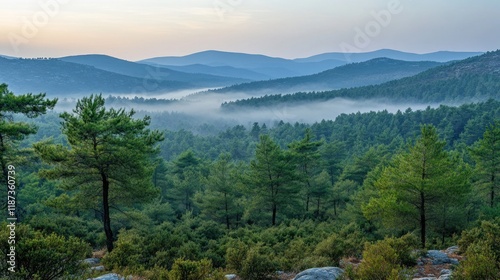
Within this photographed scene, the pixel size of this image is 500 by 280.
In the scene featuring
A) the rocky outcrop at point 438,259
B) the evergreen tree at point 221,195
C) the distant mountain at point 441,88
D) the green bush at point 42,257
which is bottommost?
the evergreen tree at point 221,195

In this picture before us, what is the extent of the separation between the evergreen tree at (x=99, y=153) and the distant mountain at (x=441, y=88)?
472 feet

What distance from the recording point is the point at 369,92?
552 feet

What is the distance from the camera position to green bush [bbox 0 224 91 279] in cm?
729

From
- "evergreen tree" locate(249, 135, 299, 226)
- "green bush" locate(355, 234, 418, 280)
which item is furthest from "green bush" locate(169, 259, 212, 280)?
"evergreen tree" locate(249, 135, 299, 226)

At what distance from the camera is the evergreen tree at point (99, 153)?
47.2ft

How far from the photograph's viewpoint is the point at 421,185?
16391mm

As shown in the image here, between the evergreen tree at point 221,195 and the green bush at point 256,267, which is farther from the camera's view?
the evergreen tree at point 221,195

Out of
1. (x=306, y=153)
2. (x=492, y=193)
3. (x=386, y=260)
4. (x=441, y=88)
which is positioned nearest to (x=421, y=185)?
(x=386, y=260)

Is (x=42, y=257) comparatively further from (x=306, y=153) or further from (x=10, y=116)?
(x=306, y=153)

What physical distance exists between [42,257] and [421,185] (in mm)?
14894

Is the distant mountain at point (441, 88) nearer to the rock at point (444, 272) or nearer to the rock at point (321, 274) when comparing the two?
the rock at point (444, 272)

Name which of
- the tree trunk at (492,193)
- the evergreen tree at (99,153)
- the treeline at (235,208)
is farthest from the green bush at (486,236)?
the tree trunk at (492,193)

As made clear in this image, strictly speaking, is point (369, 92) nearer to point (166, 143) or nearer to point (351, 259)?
point (166, 143)

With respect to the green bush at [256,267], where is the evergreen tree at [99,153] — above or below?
above
